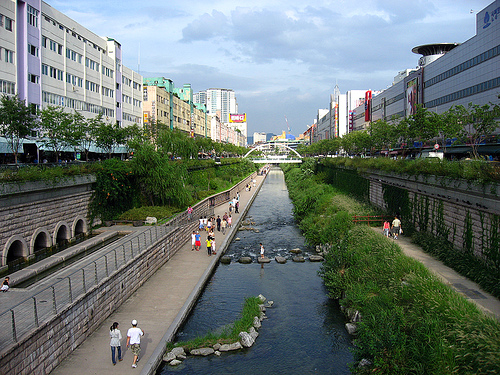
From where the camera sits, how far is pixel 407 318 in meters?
12.3

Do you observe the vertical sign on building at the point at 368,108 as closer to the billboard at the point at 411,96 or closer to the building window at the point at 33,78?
the billboard at the point at 411,96

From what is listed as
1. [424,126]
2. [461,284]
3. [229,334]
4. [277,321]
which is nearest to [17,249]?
[229,334]

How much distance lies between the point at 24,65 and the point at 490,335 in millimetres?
37695

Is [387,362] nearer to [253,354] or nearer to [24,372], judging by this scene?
[253,354]

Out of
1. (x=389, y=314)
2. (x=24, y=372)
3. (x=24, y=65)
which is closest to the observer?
(x=24, y=372)

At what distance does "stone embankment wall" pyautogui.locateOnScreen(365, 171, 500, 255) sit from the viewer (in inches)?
650

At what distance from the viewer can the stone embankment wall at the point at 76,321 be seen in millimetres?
10242

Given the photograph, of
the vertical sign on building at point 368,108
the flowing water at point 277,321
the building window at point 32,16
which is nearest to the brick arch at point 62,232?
the flowing water at point 277,321

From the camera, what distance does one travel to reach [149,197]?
34.8m

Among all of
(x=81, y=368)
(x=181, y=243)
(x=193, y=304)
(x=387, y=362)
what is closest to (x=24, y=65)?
(x=181, y=243)

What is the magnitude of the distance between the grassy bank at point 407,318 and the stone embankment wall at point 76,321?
355 inches

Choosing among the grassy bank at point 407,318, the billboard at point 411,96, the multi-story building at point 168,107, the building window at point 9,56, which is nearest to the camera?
the grassy bank at point 407,318

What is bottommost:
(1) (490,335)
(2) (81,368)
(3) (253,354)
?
(3) (253,354)

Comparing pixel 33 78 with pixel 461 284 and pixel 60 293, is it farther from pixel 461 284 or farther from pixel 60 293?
pixel 461 284
